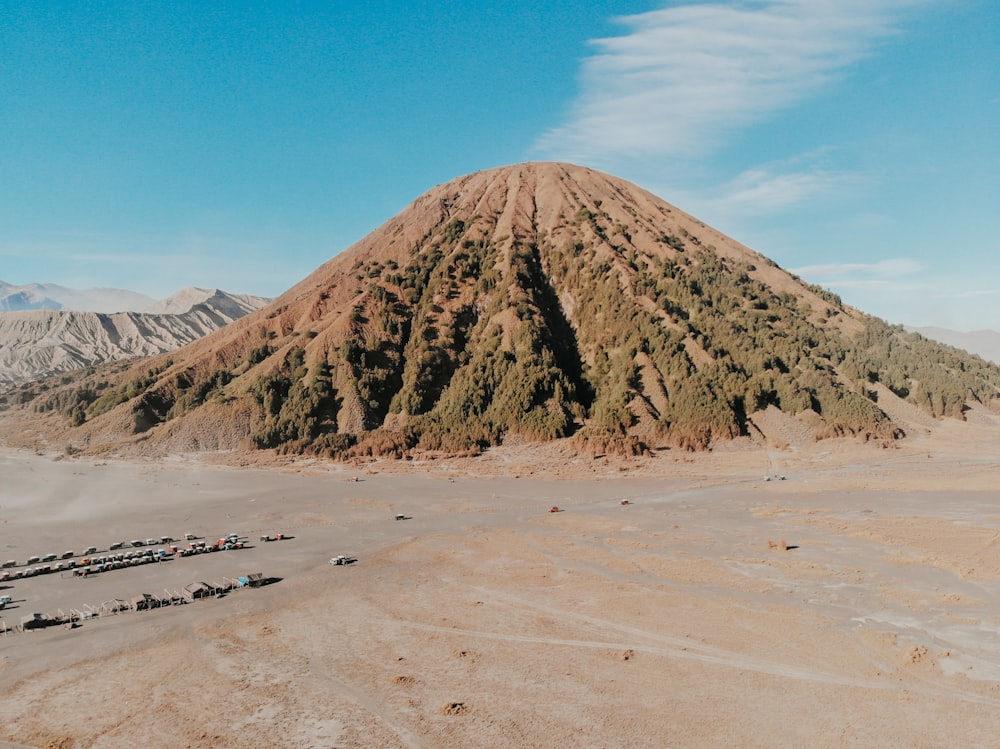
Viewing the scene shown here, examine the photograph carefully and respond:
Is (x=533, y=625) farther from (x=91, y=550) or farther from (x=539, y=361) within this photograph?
(x=539, y=361)

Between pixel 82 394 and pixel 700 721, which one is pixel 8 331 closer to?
pixel 82 394

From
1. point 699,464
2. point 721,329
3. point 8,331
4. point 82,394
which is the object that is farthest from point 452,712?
point 8,331

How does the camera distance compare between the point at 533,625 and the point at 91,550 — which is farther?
the point at 91,550

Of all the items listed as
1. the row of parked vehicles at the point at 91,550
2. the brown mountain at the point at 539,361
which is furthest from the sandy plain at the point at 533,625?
the brown mountain at the point at 539,361

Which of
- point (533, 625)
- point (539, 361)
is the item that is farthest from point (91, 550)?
point (539, 361)

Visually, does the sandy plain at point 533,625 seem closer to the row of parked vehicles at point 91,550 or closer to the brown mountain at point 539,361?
the row of parked vehicles at point 91,550

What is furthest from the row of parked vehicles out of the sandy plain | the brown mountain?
the brown mountain

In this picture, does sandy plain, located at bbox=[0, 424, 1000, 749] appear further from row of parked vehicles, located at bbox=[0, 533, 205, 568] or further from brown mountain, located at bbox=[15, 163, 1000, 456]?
brown mountain, located at bbox=[15, 163, 1000, 456]
